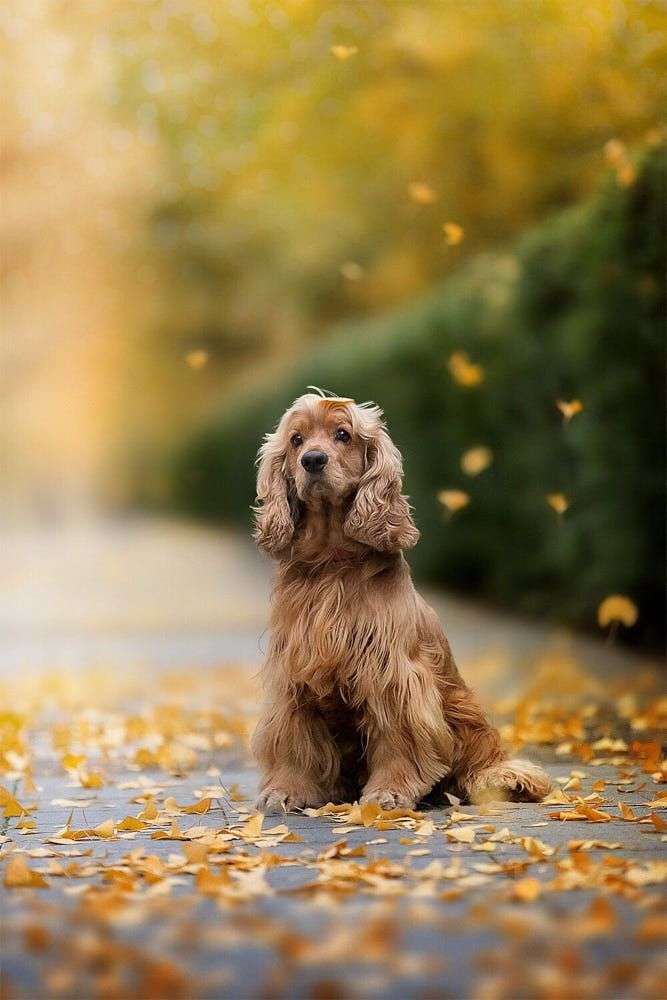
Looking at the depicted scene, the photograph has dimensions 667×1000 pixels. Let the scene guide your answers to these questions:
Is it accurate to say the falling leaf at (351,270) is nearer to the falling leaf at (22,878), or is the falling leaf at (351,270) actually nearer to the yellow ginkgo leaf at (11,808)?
the yellow ginkgo leaf at (11,808)

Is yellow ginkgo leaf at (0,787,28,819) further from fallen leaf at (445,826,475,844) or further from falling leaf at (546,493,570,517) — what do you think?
falling leaf at (546,493,570,517)

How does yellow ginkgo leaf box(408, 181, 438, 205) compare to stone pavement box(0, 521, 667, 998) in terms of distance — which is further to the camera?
yellow ginkgo leaf box(408, 181, 438, 205)

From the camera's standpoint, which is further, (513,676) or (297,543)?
(513,676)

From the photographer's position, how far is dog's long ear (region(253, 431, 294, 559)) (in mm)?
3861

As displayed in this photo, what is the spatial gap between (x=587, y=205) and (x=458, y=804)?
473 centimetres

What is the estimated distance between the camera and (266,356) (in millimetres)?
10734

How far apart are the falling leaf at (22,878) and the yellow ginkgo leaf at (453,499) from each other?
6424 millimetres

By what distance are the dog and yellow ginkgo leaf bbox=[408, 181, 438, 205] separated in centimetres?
627

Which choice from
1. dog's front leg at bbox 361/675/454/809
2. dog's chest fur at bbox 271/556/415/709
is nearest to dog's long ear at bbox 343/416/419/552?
dog's chest fur at bbox 271/556/415/709

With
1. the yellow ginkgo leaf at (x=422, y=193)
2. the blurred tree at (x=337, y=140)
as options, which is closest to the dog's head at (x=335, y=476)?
the blurred tree at (x=337, y=140)

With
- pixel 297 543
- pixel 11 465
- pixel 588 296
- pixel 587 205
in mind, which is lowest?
pixel 297 543

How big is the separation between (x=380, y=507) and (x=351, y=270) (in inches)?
267

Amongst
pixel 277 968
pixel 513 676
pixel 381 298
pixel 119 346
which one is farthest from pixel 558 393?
pixel 277 968

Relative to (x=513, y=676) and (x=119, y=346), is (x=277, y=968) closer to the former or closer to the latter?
(x=513, y=676)
